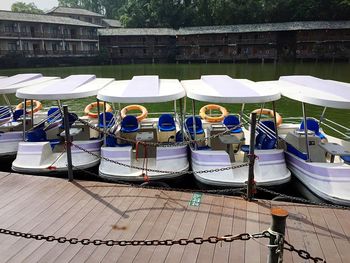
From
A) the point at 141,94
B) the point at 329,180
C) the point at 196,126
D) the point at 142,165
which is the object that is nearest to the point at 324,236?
the point at 329,180

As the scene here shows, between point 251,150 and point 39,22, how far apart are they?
176 feet

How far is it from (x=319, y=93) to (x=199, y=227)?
4.25 metres

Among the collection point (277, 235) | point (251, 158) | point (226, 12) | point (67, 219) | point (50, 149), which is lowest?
point (67, 219)

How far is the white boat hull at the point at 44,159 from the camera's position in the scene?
7320 millimetres

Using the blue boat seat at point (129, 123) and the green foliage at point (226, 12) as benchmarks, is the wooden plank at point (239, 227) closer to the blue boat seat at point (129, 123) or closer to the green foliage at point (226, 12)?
the blue boat seat at point (129, 123)

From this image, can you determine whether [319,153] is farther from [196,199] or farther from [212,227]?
[212,227]

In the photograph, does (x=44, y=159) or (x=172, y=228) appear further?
(x=44, y=159)

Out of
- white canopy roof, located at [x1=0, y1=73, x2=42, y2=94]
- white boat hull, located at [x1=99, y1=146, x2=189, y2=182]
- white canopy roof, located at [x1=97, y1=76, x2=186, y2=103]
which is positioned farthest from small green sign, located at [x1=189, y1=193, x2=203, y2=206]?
white canopy roof, located at [x1=0, y1=73, x2=42, y2=94]

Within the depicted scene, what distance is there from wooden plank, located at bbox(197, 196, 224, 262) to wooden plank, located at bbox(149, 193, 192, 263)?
0.47m

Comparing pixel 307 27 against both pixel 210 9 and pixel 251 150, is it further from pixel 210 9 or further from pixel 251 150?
pixel 251 150

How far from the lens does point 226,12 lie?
188 ft

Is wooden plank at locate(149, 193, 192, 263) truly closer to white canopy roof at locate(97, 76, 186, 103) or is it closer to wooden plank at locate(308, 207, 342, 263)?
wooden plank at locate(308, 207, 342, 263)

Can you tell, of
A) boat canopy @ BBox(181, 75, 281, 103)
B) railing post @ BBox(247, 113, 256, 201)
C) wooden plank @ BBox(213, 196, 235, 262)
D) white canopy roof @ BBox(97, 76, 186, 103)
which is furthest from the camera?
white canopy roof @ BBox(97, 76, 186, 103)

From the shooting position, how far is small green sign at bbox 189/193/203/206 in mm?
5547
